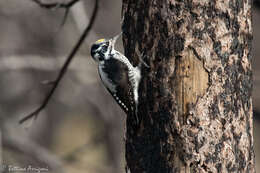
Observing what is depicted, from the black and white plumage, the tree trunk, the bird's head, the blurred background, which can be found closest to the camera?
the tree trunk

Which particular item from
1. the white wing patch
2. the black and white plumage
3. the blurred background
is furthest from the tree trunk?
the blurred background

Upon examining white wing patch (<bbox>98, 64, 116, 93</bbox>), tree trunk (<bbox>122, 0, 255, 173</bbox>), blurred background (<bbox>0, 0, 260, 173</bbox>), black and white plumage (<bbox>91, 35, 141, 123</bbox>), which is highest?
tree trunk (<bbox>122, 0, 255, 173</bbox>)

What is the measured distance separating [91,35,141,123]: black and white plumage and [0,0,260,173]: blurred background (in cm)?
104

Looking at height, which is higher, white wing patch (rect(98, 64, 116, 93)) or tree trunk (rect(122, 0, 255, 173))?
tree trunk (rect(122, 0, 255, 173))

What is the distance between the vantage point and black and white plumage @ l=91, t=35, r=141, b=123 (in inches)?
143

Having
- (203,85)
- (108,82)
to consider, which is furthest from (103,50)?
(203,85)

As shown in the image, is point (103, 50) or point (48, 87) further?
point (48, 87)

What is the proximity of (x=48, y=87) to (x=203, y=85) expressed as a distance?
26.6ft

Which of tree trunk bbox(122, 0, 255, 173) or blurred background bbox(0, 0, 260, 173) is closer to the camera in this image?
tree trunk bbox(122, 0, 255, 173)

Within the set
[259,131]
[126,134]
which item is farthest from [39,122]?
[126,134]

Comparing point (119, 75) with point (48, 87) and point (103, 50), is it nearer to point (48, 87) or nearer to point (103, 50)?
point (103, 50)

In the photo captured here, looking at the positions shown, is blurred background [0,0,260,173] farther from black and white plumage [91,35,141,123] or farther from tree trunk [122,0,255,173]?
tree trunk [122,0,255,173]

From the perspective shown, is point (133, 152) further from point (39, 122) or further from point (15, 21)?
point (39, 122)

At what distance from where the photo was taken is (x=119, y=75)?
4.20 meters
